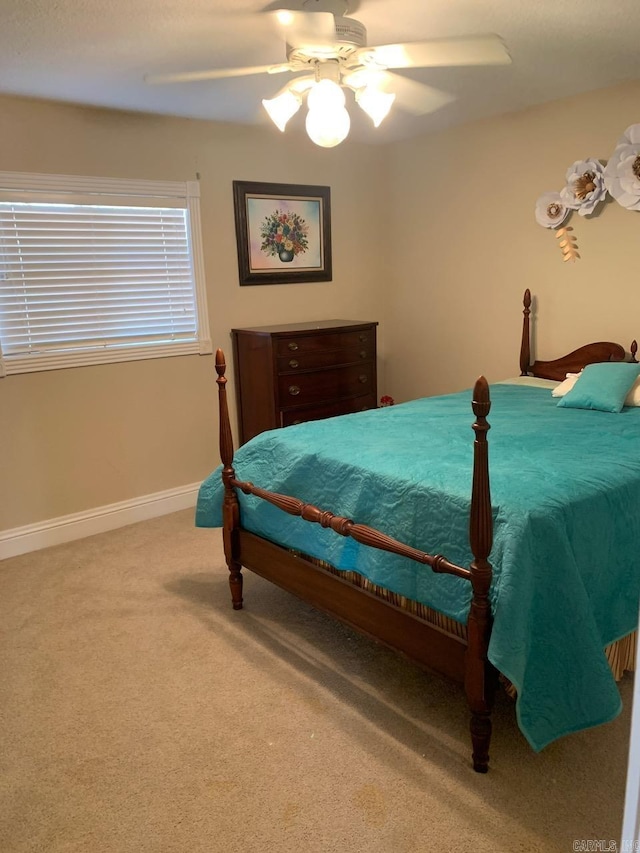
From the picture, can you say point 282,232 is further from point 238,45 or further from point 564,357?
point 564,357

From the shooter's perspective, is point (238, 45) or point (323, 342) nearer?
point (238, 45)

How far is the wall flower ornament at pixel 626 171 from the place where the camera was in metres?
3.29

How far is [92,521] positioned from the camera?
3.79m

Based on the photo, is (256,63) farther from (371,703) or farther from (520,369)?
(371,703)

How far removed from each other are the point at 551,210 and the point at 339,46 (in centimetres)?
201

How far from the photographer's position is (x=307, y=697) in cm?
228

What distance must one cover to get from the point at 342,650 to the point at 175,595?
3.03 ft

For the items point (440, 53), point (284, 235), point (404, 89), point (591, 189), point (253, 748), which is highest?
point (404, 89)

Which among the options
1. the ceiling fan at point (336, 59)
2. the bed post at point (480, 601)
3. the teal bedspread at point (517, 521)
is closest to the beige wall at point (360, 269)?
the teal bedspread at point (517, 521)

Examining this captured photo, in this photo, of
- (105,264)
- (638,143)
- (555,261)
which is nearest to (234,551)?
(105,264)

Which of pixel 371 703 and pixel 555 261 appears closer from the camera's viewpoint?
pixel 371 703

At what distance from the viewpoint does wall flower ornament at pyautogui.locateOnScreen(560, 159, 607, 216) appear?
11.5 ft

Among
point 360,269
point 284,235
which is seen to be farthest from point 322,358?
point 360,269

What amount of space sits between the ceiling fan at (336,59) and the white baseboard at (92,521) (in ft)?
7.84
